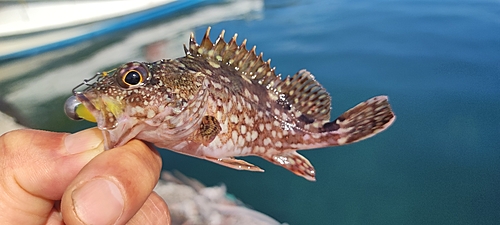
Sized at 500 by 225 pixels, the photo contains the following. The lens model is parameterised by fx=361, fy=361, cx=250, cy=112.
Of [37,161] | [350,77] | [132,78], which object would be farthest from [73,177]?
[350,77]

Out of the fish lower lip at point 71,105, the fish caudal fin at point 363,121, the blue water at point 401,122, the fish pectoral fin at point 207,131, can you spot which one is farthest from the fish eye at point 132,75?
the blue water at point 401,122

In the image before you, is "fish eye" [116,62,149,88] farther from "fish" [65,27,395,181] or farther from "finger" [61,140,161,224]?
"finger" [61,140,161,224]

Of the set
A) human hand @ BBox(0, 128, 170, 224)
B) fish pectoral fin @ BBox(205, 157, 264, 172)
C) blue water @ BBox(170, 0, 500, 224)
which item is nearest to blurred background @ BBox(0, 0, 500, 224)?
blue water @ BBox(170, 0, 500, 224)

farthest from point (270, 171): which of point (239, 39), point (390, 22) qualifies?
point (390, 22)

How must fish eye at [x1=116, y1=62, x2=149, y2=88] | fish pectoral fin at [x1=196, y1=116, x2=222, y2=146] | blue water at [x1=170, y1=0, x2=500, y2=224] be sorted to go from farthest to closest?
blue water at [x1=170, y1=0, x2=500, y2=224], fish pectoral fin at [x1=196, y1=116, x2=222, y2=146], fish eye at [x1=116, y1=62, x2=149, y2=88]

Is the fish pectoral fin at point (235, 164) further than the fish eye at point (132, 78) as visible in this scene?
Yes

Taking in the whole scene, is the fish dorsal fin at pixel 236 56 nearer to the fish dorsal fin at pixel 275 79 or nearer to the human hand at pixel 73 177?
the fish dorsal fin at pixel 275 79

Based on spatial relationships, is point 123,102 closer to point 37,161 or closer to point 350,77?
point 37,161
